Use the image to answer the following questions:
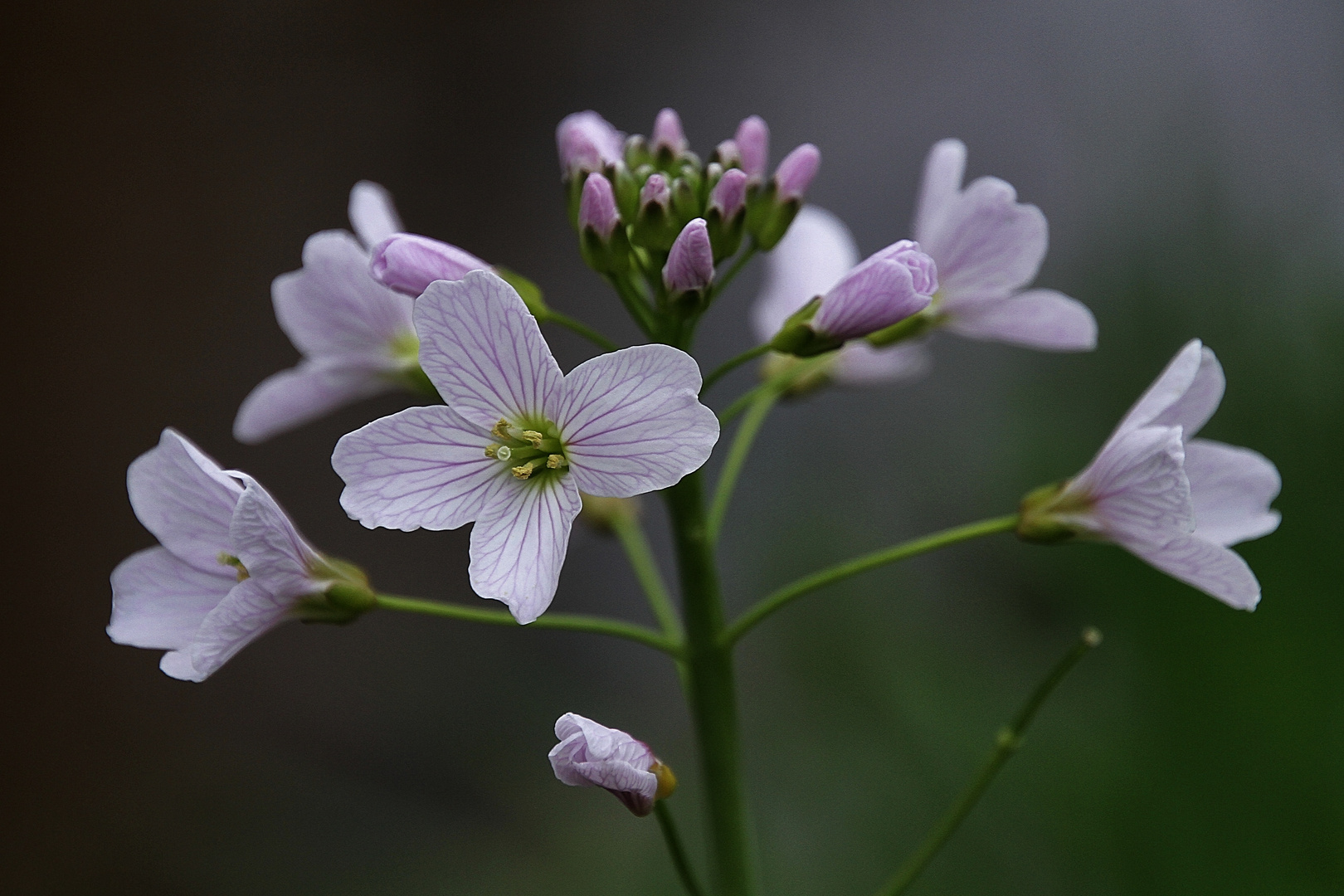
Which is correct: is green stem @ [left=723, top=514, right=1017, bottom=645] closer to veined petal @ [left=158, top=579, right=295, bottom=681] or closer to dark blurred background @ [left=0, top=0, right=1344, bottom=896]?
veined petal @ [left=158, top=579, right=295, bottom=681]

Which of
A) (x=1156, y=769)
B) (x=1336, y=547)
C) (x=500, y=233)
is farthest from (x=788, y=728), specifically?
(x=500, y=233)

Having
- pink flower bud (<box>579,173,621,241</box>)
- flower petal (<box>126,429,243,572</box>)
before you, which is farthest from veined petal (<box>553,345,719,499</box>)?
flower petal (<box>126,429,243,572</box>)

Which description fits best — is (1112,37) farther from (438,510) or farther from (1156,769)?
(438,510)

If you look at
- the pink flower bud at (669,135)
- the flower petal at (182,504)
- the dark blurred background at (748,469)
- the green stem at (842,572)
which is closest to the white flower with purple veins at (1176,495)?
the green stem at (842,572)

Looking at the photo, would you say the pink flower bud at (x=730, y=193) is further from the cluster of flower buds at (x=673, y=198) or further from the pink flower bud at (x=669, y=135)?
the pink flower bud at (x=669, y=135)

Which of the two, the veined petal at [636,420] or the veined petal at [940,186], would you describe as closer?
the veined petal at [636,420]

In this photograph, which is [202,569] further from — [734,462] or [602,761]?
[734,462]
